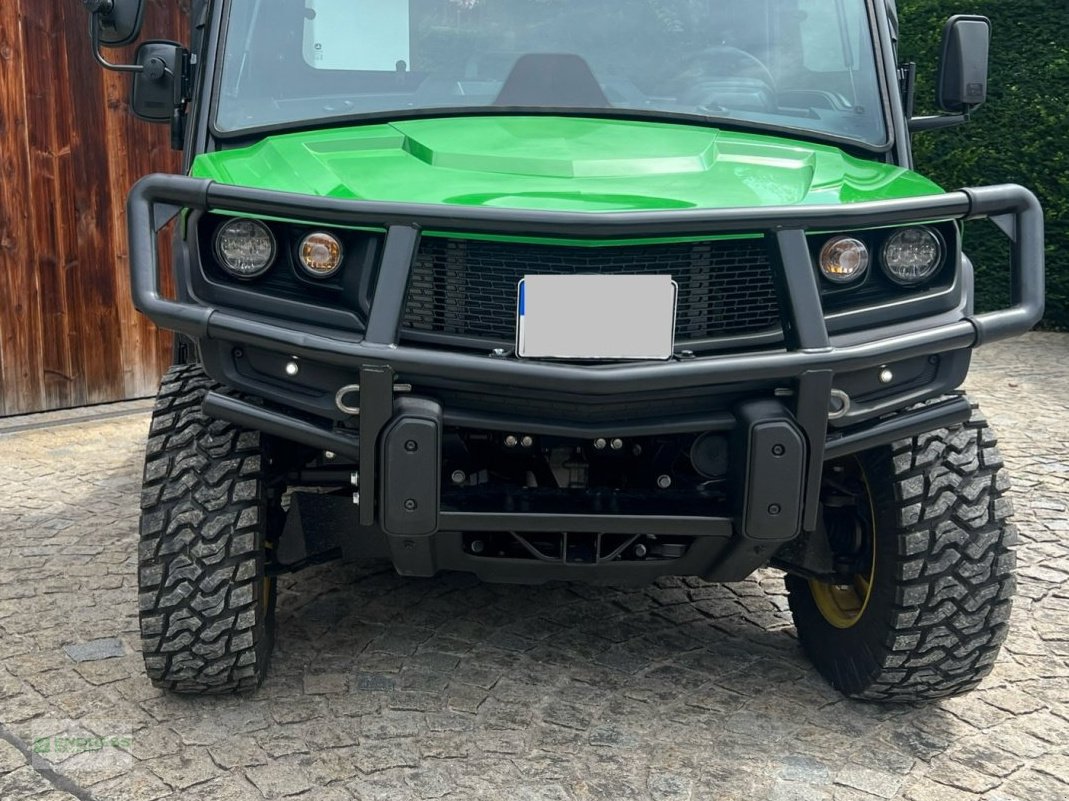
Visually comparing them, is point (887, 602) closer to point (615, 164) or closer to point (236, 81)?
point (615, 164)

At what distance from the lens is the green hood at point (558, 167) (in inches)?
113

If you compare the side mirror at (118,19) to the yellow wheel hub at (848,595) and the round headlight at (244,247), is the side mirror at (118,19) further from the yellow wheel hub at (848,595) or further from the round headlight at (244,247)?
the yellow wheel hub at (848,595)

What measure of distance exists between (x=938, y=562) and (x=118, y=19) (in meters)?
2.96

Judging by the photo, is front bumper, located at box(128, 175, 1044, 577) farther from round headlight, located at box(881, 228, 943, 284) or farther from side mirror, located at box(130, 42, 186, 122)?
side mirror, located at box(130, 42, 186, 122)

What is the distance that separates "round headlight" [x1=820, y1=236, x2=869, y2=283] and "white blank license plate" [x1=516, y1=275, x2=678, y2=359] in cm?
46

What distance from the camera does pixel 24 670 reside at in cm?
354

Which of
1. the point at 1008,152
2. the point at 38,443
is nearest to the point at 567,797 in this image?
the point at 38,443

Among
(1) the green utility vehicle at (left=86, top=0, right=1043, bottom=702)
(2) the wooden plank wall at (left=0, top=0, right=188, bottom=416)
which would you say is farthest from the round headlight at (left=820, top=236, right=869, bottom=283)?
(2) the wooden plank wall at (left=0, top=0, right=188, bottom=416)

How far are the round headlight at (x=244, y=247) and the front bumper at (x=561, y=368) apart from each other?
0.11 m

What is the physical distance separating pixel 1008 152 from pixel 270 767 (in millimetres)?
8656

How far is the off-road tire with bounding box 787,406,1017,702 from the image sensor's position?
318 cm

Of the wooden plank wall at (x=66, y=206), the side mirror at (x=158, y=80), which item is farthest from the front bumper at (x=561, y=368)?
the wooden plank wall at (x=66, y=206)

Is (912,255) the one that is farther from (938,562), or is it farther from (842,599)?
(842,599)

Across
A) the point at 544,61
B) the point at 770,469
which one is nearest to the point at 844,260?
the point at 770,469
